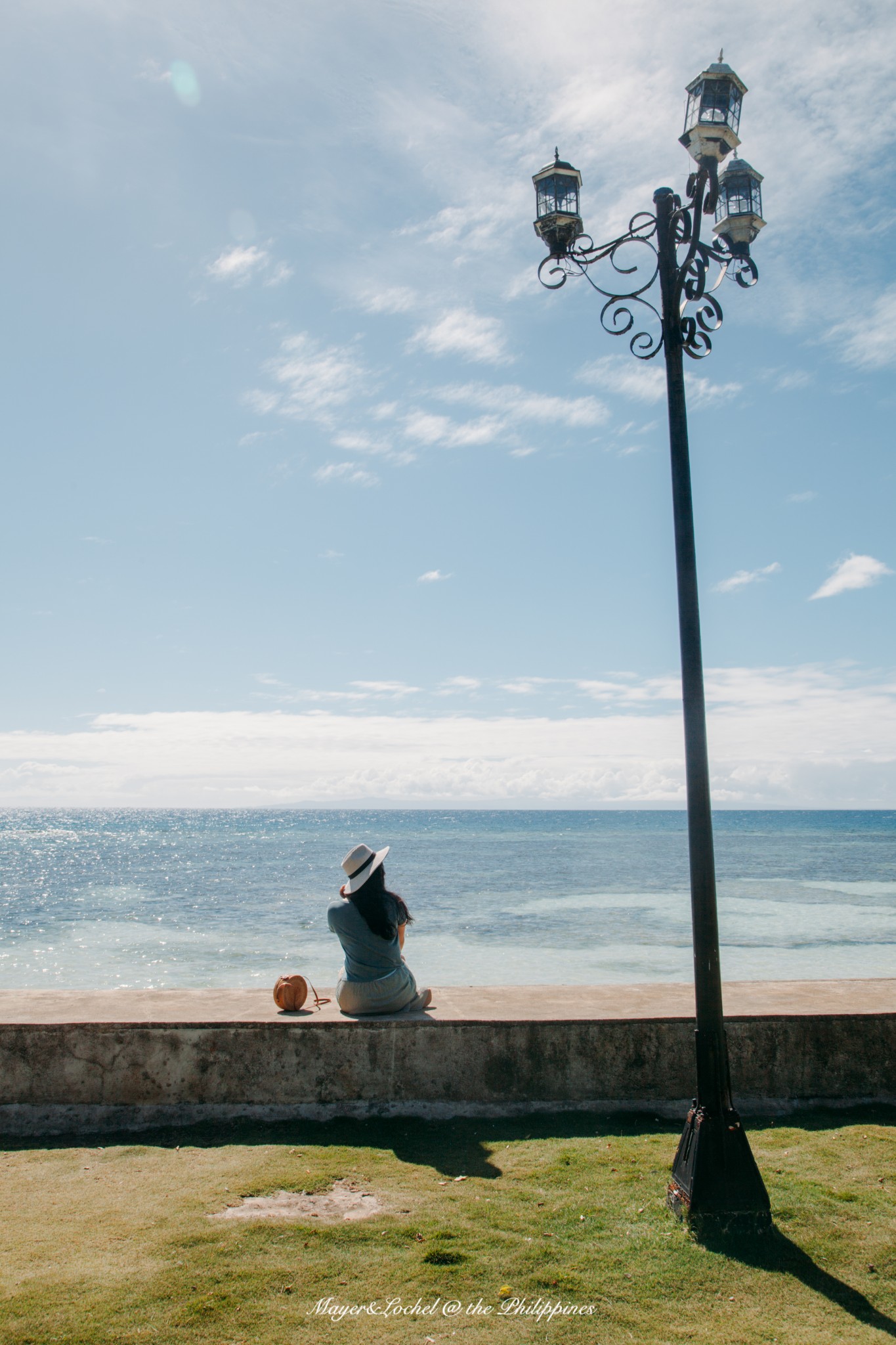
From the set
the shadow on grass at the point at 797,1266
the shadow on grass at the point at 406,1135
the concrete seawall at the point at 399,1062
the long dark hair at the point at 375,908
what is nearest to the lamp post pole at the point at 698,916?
the shadow on grass at the point at 797,1266

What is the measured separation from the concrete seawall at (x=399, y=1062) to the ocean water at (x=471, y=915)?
40.7ft

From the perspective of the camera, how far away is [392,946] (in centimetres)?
637

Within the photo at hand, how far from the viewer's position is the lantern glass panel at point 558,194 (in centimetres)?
571

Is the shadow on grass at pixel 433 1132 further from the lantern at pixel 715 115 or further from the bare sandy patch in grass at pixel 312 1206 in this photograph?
the lantern at pixel 715 115

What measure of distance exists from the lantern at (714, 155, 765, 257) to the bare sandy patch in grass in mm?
6163

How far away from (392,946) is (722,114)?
6106 millimetres

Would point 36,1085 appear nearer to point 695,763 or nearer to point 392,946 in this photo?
point 392,946

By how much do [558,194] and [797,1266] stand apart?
6.35 metres

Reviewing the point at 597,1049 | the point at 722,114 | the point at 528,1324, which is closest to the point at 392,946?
the point at 597,1049

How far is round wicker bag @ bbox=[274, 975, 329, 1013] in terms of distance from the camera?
6320 mm

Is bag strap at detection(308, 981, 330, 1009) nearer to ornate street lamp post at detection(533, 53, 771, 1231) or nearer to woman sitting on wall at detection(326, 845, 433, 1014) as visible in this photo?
woman sitting on wall at detection(326, 845, 433, 1014)

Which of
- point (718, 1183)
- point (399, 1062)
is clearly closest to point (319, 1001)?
point (399, 1062)

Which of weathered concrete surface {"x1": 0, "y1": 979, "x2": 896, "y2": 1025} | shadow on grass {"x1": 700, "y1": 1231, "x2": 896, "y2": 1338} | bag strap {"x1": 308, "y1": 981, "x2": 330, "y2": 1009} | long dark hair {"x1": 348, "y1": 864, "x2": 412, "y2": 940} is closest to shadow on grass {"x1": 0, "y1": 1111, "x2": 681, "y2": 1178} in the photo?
weathered concrete surface {"x1": 0, "y1": 979, "x2": 896, "y2": 1025}

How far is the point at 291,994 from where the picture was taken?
633cm
